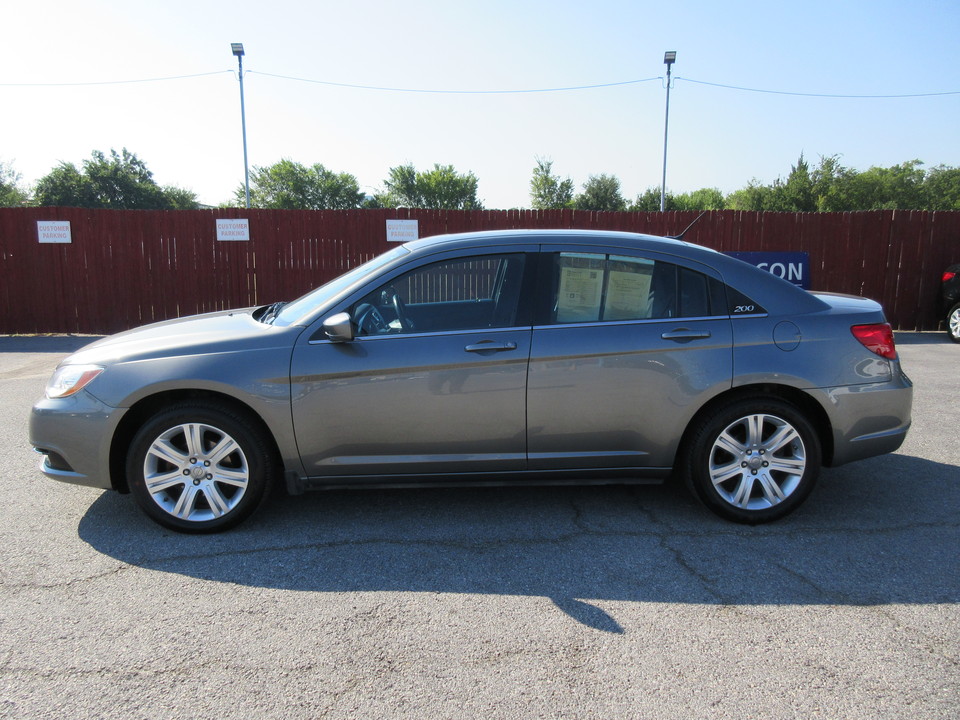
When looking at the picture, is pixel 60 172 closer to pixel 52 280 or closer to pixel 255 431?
pixel 52 280

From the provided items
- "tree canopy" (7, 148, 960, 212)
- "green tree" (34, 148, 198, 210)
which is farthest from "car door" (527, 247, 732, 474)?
"green tree" (34, 148, 198, 210)

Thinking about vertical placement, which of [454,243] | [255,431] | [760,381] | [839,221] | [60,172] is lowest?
[255,431]

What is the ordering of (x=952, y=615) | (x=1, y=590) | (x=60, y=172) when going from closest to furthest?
(x=952, y=615)
(x=1, y=590)
(x=60, y=172)

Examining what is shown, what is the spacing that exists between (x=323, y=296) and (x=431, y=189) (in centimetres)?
8994

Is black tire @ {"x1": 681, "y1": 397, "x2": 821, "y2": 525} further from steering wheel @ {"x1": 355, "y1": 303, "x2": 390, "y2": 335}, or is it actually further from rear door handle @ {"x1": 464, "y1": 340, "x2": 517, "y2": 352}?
steering wheel @ {"x1": 355, "y1": 303, "x2": 390, "y2": 335}

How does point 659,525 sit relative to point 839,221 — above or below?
below

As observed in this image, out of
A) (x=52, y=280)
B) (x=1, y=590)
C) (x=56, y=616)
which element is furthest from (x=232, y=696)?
(x=52, y=280)

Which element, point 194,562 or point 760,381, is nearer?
point 194,562

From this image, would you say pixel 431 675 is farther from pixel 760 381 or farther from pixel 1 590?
pixel 760 381

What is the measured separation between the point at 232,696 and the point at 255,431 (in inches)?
59.7

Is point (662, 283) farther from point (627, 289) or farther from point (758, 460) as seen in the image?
point (758, 460)

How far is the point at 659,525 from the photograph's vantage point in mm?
3787

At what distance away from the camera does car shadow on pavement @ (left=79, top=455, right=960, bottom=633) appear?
309 centimetres

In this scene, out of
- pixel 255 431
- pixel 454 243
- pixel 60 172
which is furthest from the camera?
pixel 60 172
